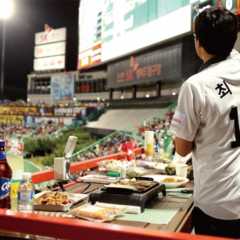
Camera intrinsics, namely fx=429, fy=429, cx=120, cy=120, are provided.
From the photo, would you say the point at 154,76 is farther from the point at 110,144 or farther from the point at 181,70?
the point at 110,144

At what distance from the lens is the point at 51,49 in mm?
24797

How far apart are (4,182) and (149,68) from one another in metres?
9.68

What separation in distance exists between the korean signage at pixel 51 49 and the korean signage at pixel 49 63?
9.8 inches

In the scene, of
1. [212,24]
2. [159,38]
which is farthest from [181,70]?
[212,24]

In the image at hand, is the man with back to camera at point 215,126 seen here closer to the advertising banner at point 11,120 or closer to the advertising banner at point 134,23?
the advertising banner at point 134,23

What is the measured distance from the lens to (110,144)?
23.4ft

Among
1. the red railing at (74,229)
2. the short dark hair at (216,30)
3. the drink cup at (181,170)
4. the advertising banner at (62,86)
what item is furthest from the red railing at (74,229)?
the advertising banner at (62,86)

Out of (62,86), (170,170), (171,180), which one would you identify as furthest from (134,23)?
(62,86)

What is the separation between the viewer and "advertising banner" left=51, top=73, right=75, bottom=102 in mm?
22188

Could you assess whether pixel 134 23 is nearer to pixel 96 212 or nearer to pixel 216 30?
pixel 216 30

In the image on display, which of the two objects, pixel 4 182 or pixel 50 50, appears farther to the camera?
pixel 50 50

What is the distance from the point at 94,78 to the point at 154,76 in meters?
10.1

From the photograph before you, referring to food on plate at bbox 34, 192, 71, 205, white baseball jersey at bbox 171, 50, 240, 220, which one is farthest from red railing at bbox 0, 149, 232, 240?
white baseball jersey at bbox 171, 50, 240, 220

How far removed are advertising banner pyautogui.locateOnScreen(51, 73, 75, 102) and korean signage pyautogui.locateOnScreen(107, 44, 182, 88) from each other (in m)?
8.50
